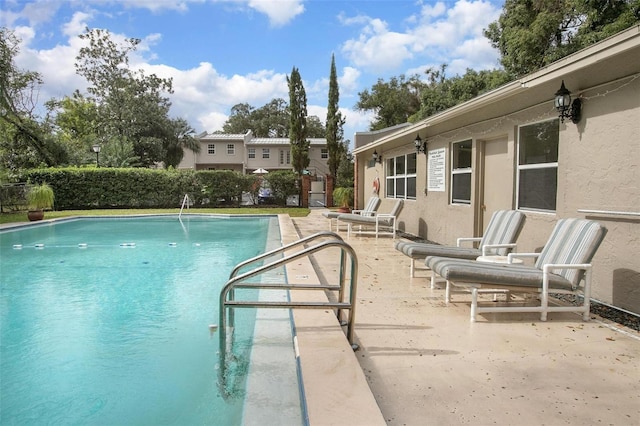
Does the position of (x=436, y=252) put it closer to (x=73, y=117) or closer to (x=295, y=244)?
(x=295, y=244)

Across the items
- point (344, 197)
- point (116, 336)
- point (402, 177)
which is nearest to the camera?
point (116, 336)

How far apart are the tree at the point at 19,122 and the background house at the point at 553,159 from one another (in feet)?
73.0

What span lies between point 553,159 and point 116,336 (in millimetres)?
6044

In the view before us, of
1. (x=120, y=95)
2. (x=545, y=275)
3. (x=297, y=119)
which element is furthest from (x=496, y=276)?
(x=120, y=95)

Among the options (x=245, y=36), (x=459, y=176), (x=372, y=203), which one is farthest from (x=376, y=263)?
(x=245, y=36)

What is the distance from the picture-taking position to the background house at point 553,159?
14.4 feet

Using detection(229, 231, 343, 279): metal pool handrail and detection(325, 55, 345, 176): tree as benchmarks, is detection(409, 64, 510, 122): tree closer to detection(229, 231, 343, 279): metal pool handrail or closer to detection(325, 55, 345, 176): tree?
detection(325, 55, 345, 176): tree

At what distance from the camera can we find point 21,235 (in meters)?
12.6

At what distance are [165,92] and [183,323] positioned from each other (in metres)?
34.8

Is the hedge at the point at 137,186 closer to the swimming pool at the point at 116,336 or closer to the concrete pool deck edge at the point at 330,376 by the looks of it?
the swimming pool at the point at 116,336

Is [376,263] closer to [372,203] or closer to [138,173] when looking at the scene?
[372,203]

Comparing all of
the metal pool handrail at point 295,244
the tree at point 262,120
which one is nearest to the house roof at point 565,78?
the metal pool handrail at point 295,244

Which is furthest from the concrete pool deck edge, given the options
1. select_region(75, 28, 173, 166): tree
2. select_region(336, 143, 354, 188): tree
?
select_region(75, 28, 173, 166): tree

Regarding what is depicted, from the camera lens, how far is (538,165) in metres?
6.12
